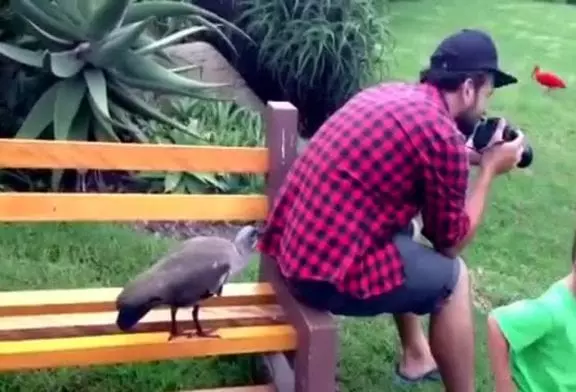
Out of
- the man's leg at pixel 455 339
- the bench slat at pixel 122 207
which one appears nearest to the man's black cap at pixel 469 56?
the man's leg at pixel 455 339

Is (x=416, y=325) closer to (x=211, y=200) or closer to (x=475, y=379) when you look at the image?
(x=475, y=379)

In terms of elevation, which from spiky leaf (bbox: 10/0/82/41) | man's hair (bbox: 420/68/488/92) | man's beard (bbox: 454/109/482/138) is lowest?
spiky leaf (bbox: 10/0/82/41)

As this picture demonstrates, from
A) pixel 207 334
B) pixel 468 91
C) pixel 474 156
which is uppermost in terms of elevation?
pixel 468 91

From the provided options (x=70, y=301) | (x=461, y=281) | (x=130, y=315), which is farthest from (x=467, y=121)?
(x=70, y=301)

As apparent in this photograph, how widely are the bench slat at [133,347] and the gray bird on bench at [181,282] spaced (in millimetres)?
49

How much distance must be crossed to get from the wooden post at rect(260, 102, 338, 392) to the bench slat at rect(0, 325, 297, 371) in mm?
77

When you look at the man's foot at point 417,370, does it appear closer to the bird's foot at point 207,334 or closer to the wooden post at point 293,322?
the wooden post at point 293,322

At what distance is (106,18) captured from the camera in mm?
5738

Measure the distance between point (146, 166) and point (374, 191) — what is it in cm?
80

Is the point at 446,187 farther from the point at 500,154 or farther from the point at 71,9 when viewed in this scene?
the point at 71,9

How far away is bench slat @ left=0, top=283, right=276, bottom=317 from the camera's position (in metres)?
3.52

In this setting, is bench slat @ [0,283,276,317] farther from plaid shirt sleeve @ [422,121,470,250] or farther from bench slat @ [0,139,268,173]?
plaid shirt sleeve @ [422,121,470,250]

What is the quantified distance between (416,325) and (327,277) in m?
0.95

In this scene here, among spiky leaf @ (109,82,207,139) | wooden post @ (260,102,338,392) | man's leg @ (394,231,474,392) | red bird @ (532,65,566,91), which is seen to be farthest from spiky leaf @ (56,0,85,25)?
red bird @ (532,65,566,91)
